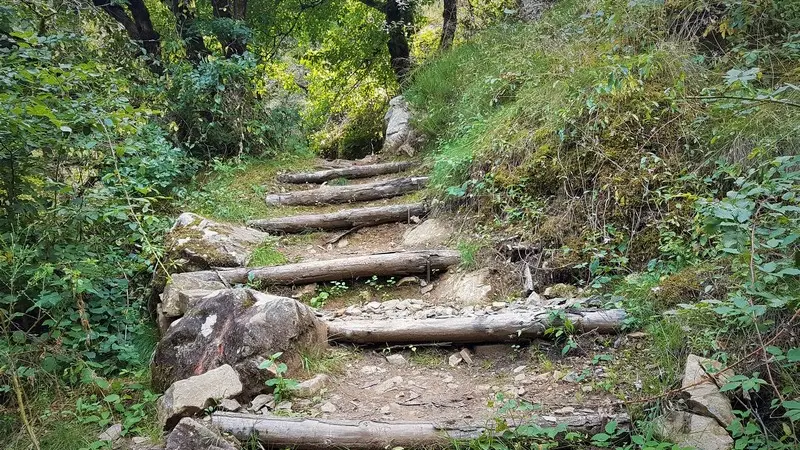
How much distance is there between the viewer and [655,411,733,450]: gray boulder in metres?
2.01

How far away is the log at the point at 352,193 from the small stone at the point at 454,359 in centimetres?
295

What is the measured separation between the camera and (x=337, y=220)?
18.3 ft

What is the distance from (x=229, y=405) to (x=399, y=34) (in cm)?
803

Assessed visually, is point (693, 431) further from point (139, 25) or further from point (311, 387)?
point (139, 25)

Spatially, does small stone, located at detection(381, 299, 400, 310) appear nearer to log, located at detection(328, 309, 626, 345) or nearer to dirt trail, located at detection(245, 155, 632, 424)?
dirt trail, located at detection(245, 155, 632, 424)

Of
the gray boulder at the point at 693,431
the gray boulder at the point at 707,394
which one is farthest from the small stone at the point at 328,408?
the gray boulder at the point at 707,394

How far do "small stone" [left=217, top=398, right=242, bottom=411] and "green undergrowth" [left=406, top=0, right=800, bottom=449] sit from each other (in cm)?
205

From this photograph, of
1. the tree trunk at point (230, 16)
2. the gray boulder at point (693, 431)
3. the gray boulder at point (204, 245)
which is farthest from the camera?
the tree trunk at point (230, 16)

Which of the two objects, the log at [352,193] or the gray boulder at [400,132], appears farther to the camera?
the gray boulder at [400,132]

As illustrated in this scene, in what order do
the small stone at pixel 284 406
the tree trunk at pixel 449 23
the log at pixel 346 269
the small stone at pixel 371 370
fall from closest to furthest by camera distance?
1. the small stone at pixel 284 406
2. the small stone at pixel 371 370
3. the log at pixel 346 269
4. the tree trunk at pixel 449 23

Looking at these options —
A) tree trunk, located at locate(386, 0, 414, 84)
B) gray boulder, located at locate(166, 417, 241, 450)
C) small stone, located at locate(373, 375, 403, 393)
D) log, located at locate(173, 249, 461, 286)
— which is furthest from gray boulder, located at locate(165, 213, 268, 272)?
tree trunk, located at locate(386, 0, 414, 84)

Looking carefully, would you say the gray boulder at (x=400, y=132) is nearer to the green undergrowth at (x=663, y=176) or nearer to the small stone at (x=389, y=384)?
the green undergrowth at (x=663, y=176)

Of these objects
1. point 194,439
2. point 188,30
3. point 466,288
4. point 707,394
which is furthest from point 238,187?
point 707,394

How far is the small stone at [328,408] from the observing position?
9.17 ft
